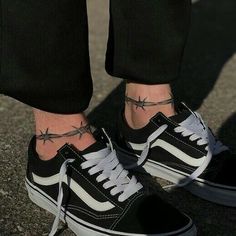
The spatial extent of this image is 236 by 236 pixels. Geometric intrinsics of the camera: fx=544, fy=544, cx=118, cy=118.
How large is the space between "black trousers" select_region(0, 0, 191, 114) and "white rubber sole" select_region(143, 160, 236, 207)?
37 centimetres

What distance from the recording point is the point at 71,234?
1.35m

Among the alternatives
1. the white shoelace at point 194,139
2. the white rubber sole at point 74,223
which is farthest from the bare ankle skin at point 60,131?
the white shoelace at point 194,139

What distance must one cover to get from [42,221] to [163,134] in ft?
1.35

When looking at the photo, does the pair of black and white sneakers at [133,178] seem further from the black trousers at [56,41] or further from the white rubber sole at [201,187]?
the black trousers at [56,41]

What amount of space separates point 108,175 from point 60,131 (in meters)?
0.17

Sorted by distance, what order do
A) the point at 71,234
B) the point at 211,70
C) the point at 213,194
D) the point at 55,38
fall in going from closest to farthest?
the point at 55,38 → the point at 71,234 → the point at 213,194 → the point at 211,70

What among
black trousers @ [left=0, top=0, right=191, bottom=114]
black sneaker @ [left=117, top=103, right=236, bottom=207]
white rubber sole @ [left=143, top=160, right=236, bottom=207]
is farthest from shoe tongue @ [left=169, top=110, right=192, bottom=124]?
black trousers @ [left=0, top=0, right=191, bottom=114]

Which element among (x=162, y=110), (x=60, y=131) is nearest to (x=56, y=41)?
(x=60, y=131)

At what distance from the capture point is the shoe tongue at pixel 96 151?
1.35 metres

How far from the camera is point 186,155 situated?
4.94ft

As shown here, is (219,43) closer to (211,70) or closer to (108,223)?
(211,70)

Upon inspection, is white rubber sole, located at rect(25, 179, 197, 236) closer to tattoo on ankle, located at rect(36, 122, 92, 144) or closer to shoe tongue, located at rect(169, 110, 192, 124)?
tattoo on ankle, located at rect(36, 122, 92, 144)

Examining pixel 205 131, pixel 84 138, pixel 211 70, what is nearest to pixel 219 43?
pixel 211 70

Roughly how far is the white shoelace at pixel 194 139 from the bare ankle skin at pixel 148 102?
0.22 feet
